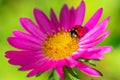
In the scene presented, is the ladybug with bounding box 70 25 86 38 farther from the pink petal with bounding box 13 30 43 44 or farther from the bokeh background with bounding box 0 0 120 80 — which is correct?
the bokeh background with bounding box 0 0 120 80

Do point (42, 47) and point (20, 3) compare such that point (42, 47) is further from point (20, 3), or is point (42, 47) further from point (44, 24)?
point (20, 3)

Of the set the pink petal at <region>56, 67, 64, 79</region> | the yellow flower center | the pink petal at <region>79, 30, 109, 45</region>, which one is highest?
the yellow flower center

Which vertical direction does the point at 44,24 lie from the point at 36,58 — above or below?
above

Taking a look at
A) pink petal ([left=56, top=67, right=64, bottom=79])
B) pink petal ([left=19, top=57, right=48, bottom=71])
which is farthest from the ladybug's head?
pink petal ([left=56, top=67, right=64, bottom=79])

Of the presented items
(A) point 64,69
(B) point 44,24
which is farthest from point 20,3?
(A) point 64,69

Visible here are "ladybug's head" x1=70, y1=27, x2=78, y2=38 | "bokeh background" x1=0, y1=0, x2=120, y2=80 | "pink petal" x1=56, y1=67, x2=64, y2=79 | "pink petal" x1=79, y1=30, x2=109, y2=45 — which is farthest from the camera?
"bokeh background" x1=0, y1=0, x2=120, y2=80

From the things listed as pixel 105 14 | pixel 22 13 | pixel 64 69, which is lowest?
pixel 64 69

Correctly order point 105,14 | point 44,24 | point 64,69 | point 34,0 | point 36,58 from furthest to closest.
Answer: point 34,0, point 105,14, point 44,24, point 36,58, point 64,69
